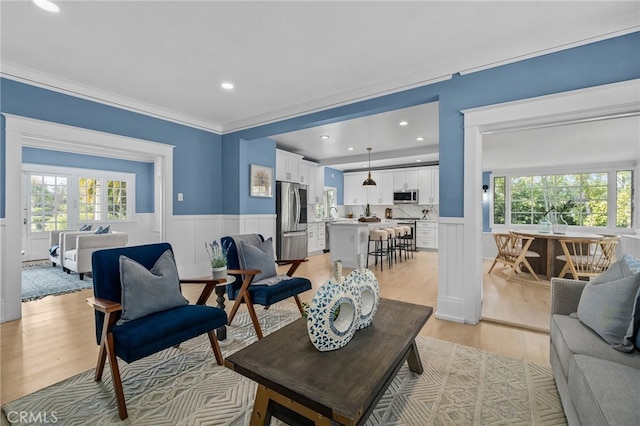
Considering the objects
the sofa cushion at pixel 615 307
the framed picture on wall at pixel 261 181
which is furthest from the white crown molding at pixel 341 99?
the sofa cushion at pixel 615 307

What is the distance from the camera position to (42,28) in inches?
92.1

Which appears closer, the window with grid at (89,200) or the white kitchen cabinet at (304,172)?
the white kitchen cabinet at (304,172)

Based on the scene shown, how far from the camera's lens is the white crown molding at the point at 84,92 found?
2970 millimetres

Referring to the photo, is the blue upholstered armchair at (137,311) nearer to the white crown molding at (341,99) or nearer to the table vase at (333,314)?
the table vase at (333,314)

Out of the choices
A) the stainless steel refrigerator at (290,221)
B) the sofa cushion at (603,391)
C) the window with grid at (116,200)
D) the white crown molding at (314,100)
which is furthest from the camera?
the window with grid at (116,200)

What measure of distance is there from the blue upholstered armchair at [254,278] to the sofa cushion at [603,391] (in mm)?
1971

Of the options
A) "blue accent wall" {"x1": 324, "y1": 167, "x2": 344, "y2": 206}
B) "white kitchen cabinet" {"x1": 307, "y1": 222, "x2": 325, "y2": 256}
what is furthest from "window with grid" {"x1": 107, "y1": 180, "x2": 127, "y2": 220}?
"blue accent wall" {"x1": 324, "y1": 167, "x2": 344, "y2": 206}

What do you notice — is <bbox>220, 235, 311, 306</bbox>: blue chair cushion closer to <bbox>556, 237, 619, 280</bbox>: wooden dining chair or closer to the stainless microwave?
<bbox>556, 237, 619, 280</bbox>: wooden dining chair

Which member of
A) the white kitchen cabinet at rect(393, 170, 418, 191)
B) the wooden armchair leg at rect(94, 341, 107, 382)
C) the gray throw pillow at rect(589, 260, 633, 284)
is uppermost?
the white kitchen cabinet at rect(393, 170, 418, 191)

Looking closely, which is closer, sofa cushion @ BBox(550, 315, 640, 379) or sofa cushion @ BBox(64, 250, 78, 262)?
sofa cushion @ BBox(550, 315, 640, 379)

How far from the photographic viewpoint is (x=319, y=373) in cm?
125

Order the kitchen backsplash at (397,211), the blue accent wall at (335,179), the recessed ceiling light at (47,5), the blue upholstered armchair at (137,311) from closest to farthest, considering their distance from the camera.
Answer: the blue upholstered armchair at (137,311)
the recessed ceiling light at (47,5)
the kitchen backsplash at (397,211)
the blue accent wall at (335,179)

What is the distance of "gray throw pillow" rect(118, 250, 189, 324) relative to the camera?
1.83 m

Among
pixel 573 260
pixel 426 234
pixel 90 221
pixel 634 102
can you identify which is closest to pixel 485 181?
pixel 426 234
